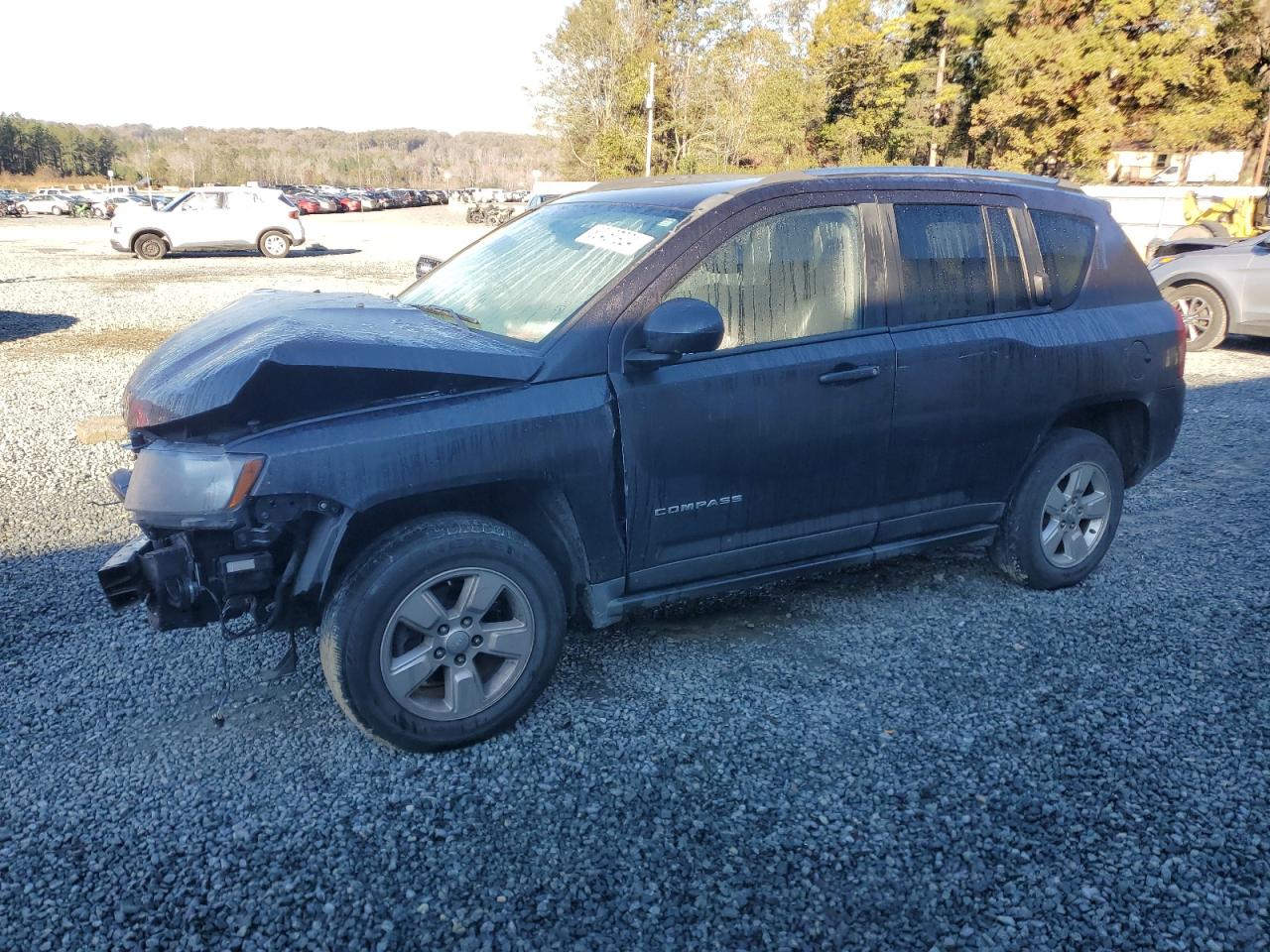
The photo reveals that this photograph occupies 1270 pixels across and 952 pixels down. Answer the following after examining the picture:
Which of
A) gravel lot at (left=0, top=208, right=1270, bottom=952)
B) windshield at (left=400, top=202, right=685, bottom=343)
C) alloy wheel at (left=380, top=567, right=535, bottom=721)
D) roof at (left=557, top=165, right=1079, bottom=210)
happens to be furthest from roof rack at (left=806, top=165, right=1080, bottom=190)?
alloy wheel at (left=380, top=567, right=535, bottom=721)

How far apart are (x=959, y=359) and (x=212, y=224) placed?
2284cm

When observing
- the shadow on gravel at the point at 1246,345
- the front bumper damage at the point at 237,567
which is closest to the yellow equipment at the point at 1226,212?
the shadow on gravel at the point at 1246,345

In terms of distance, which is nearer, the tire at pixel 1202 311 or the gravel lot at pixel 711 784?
the gravel lot at pixel 711 784

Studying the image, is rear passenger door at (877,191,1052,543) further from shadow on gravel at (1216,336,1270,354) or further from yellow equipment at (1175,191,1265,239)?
yellow equipment at (1175,191,1265,239)

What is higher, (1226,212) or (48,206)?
(48,206)

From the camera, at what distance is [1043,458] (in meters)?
4.12

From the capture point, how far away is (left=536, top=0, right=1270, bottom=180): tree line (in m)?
27.9

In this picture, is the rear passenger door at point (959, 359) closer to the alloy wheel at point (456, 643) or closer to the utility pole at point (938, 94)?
the alloy wheel at point (456, 643)

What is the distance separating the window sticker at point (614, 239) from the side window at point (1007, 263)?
5.22 feet

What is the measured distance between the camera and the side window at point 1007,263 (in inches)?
154

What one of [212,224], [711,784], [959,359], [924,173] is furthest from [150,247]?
[711,784]

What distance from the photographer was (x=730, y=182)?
3.62m

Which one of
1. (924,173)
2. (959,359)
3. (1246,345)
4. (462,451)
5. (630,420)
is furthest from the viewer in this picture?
(1246,345)

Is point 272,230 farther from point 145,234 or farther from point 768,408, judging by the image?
point 768,408
